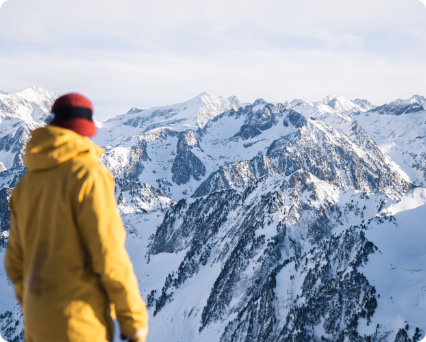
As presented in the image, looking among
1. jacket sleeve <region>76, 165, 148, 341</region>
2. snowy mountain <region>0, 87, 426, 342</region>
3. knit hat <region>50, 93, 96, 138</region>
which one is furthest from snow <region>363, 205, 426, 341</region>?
knit hat <region>50, 93, 96, 138</region>

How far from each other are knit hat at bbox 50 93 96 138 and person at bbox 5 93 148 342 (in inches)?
9.6

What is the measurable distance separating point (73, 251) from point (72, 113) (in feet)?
4.71

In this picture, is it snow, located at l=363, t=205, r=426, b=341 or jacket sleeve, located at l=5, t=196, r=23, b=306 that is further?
snow, located at l=363, t=205, r=426, b=341

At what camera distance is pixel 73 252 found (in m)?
3.47

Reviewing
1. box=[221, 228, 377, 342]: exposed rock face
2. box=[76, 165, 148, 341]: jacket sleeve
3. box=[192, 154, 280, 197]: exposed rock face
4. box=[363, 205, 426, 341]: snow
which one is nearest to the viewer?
box=[76, 165, 148, 341]: jacket sleeve

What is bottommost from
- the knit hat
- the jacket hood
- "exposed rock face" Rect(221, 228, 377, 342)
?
"exposed rock face" Rect(221, 228, 377, 342)

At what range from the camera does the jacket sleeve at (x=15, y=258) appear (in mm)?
3992

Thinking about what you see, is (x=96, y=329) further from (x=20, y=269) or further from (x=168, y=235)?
(x=168, y=235)

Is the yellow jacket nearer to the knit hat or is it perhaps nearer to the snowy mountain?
the knit hat

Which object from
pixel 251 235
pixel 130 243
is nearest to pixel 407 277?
pixel 251 235

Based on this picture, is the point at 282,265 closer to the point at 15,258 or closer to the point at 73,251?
the point at 15,258

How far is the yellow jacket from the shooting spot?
3.40 m

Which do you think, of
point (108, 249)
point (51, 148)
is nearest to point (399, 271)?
point (108, 249)

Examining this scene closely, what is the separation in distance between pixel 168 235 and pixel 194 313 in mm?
34585
